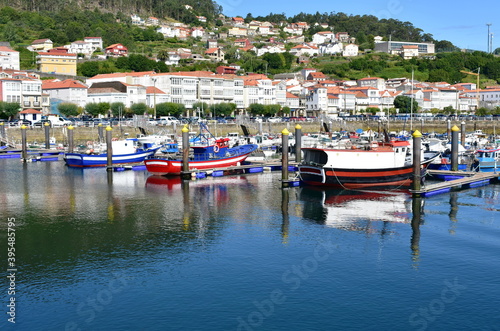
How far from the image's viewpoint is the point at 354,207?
120ft

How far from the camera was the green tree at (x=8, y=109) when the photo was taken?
87.9 m

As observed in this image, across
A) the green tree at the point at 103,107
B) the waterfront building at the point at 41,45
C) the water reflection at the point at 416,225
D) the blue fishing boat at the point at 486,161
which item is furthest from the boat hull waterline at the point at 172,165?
the waterfront building at the point at 41,45

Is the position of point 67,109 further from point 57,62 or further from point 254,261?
point 254,261

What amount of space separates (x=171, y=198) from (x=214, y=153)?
13606 millimetres

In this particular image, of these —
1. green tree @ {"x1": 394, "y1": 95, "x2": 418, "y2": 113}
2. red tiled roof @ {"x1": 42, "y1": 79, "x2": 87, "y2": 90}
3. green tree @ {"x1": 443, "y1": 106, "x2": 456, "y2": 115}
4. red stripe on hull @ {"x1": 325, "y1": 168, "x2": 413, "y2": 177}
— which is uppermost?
red tiled roof @ {"x1": 42, "y1": 79, "x2": 87, "y2": 90}

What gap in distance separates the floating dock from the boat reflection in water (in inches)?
55.1

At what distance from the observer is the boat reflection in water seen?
108ft

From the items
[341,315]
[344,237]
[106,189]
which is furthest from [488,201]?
[106,189]

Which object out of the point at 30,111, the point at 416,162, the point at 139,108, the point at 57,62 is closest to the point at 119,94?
the point at 139,108

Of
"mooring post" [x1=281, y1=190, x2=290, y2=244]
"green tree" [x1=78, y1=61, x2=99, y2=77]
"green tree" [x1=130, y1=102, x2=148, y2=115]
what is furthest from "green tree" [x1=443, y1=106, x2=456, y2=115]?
"mooring post" [x1=281, y1=190, x2=290, y2=244]

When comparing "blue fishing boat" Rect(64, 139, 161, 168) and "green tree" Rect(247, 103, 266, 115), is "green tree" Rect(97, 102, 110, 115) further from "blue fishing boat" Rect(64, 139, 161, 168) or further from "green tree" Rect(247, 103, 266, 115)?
"blue fishing boat" Rect(64, 139, 161, 168)

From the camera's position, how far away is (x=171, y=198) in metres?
40.0

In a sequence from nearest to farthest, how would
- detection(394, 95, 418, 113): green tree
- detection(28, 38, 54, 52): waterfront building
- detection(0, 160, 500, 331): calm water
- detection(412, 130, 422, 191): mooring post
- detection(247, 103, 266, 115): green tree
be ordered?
detection(0, 160, 500, 331): calm water < detection(412, 130, 422, 191): mooring post < detection(247, 103, 266, 115): green tree < detection(394, 95, 418, 113): green tree < detection(28, 38, 54, 52): waterfront building

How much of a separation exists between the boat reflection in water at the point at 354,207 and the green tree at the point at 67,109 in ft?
210
